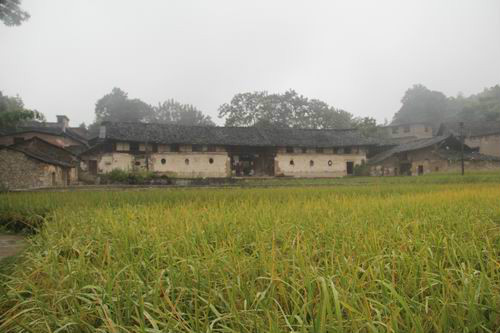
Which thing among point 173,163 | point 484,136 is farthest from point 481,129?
point 173,163

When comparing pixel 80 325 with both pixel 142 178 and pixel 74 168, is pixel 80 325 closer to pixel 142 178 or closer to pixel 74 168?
pixel 142 178

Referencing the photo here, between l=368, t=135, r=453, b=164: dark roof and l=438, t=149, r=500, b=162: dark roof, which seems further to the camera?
l=368, t=135, r=453, b=164: dark roof

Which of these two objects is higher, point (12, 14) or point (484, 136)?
point (12, 14)

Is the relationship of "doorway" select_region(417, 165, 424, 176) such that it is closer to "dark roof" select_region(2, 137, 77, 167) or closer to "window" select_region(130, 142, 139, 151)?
"window" select_region(130, 142, 139, 151)

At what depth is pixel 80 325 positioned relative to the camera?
205 cm

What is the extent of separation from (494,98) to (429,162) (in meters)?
27.4

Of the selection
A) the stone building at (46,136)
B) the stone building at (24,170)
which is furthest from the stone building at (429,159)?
the stone building at (46,136)

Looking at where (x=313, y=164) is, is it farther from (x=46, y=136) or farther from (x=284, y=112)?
(x=46, y=136)

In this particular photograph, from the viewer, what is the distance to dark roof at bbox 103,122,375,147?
1259 inches

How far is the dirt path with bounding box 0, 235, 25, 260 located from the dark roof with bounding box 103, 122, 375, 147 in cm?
2537

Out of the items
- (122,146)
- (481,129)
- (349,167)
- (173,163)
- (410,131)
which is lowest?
(349,167)

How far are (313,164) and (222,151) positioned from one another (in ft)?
31.3

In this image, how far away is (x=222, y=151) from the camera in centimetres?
3472

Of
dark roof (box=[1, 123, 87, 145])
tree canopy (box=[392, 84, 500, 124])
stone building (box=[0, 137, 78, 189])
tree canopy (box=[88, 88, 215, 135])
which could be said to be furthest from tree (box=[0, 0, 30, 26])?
tree canopy (box=[392, 84, 500, 124])
